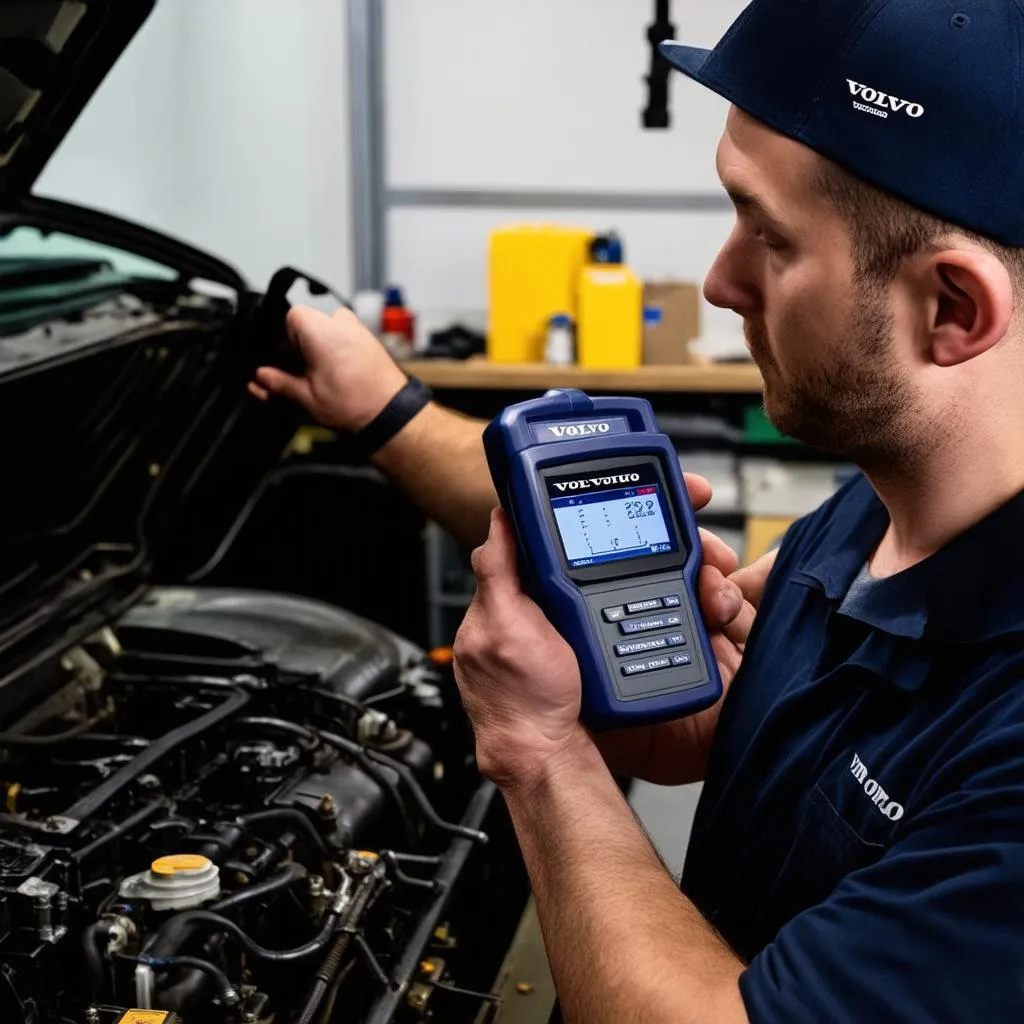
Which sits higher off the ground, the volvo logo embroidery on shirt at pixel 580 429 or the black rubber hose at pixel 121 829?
the volvo logo embroidery on shirt at pixel 580 429

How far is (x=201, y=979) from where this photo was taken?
3.62ft

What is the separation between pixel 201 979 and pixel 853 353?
2.36 feet

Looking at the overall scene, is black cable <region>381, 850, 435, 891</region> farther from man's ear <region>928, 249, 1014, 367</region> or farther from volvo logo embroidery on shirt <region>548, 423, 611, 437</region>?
man's ear <region>928, 249, 1014, 367</region>

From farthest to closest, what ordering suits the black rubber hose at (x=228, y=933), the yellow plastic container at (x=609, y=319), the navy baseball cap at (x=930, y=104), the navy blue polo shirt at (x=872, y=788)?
the yellow plastic container at (x=609, y=319) → the black rubber hose at (x=228, y=933) → the navy baseball cap at (x=930, y=104) → the navy blue polo shirt at (x=872, y=788)

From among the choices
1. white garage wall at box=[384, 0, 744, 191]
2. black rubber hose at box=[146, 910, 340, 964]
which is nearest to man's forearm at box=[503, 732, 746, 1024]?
black rubber hose at box=[146, 910, 340, 964]

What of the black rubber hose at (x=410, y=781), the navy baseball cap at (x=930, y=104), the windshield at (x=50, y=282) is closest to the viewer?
the navy baseball cap at (x=930, y=104)

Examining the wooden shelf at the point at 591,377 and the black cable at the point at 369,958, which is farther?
the wooden shelf at the point at 591,377

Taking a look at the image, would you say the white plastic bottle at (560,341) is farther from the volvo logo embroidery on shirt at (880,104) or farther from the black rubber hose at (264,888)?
the volvo logo embroidery on shirt at (880,104)

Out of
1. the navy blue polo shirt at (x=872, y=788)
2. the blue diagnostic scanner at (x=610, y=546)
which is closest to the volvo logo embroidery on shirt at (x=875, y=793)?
the navy blue polo shirt at (x=872, y=788)

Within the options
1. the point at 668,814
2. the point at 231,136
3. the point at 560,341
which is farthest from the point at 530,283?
the point at 668,814

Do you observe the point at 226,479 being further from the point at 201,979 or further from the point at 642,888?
the point at 642,888

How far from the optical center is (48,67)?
137 centimetres

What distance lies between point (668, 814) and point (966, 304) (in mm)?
948

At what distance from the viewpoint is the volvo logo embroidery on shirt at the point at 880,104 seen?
90 centimetres
